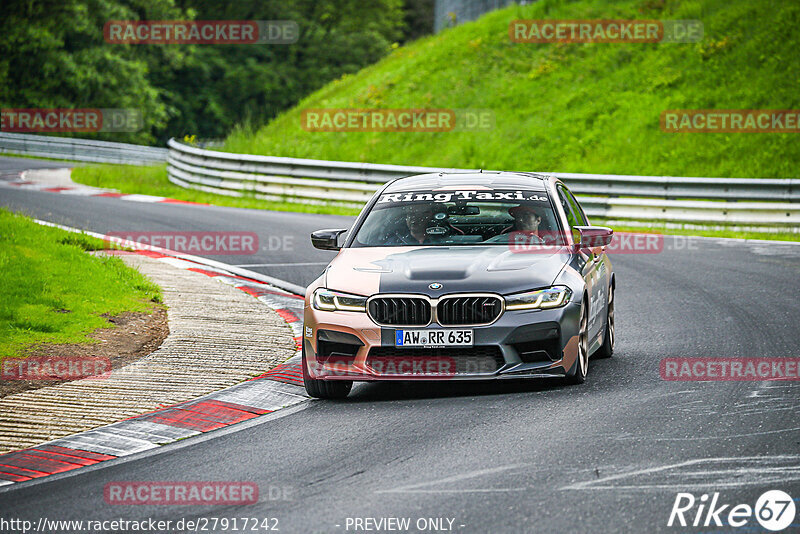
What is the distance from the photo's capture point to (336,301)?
8078mm

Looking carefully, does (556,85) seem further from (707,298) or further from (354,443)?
(354,443)

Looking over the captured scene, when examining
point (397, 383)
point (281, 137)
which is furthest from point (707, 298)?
point (281, 137)

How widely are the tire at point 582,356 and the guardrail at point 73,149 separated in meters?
37.5

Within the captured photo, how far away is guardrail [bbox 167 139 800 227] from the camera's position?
817 inches

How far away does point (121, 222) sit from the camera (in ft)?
67.2

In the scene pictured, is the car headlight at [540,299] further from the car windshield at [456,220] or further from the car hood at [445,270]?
the car windshield at [456,220]

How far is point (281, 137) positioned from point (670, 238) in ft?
58.7
